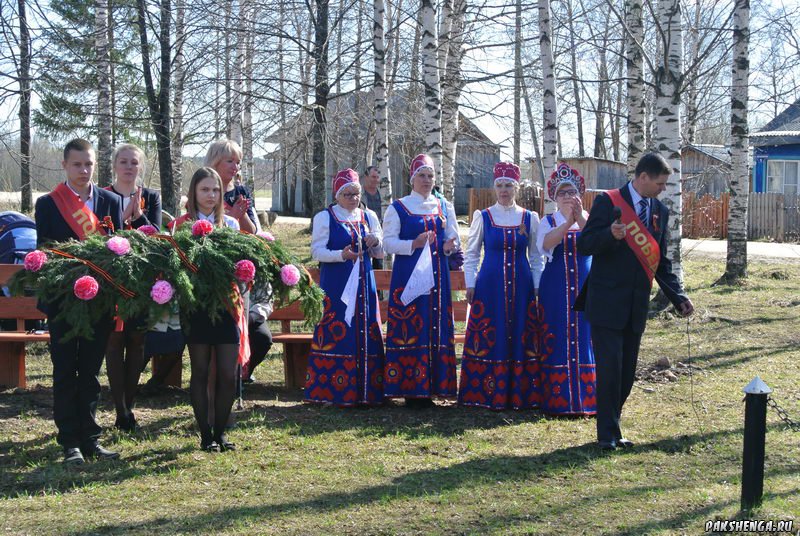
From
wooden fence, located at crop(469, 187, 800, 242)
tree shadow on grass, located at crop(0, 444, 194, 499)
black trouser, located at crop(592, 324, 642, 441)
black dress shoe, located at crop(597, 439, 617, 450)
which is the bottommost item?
tree shadow on grass, located at crop(0, 444, 194, 499)

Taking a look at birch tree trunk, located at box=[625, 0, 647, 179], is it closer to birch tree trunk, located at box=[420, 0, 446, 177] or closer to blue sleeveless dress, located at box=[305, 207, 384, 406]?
birch tree trunk, located at box=[420, 0, 446, 177]

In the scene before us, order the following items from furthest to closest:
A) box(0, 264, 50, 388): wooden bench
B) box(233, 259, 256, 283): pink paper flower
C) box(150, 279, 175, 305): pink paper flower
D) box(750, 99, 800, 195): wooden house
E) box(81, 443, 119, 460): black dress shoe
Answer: box(750, 99, 800, 195): wooden house
box(0, 264, 50, 388): wooden bench
box(81, 443, 119, 460): black dress shoe
box(233, 259, 256, 283): pink paper flower
box(150, 279, 175, 305): pink paper flower

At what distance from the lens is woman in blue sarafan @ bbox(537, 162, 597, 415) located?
22.2ft

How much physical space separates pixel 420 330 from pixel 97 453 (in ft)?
8.53

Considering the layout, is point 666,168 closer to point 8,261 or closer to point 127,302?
point 127,302

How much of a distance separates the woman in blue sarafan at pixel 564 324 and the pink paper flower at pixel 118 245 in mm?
3095

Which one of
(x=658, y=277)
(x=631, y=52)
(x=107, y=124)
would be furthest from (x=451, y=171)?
(x=658, y=277)

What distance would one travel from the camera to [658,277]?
6023mm

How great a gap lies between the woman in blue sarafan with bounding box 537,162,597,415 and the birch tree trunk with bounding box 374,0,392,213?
486 cm

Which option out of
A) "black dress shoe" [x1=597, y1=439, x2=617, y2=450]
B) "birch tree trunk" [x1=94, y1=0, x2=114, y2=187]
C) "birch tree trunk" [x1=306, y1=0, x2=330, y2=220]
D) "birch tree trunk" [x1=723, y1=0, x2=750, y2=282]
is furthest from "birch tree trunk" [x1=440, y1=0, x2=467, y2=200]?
"black dress shoe" [x1=597, y1=439, x2=617, y2=450]

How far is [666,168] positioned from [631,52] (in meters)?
8.79

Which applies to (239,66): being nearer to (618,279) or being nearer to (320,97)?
(320,97)

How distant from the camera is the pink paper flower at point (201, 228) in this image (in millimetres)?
5414

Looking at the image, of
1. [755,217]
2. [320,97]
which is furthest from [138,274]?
[755,217]
